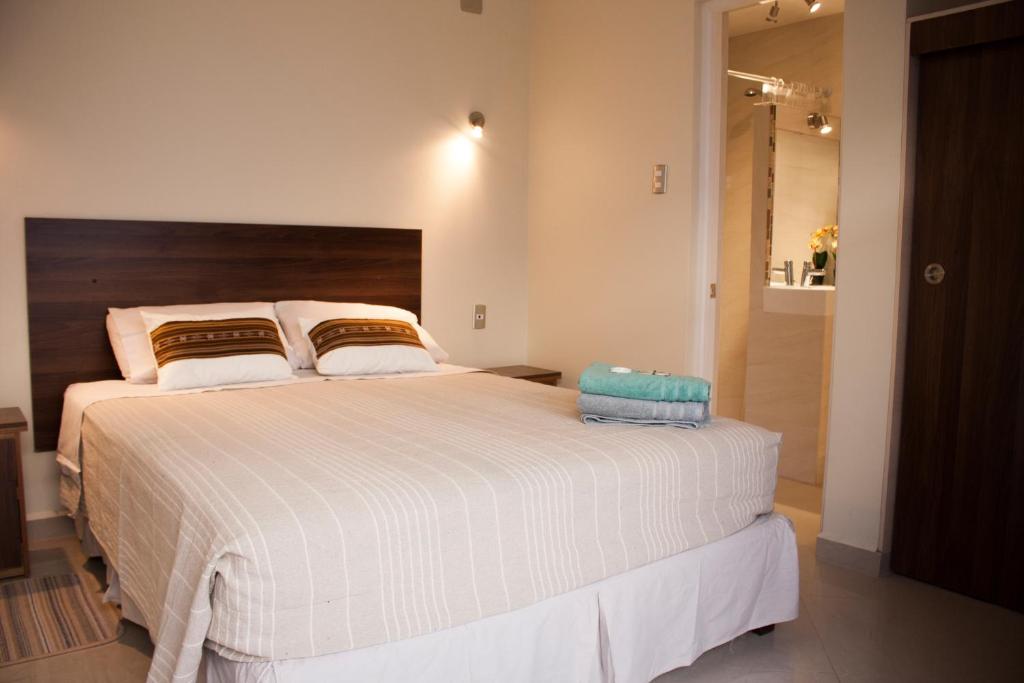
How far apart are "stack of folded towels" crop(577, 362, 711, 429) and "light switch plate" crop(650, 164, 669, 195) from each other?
1.63 metres

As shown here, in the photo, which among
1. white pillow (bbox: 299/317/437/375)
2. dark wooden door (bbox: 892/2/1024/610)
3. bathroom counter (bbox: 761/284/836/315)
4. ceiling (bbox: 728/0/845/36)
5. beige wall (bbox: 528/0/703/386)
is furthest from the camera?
ceiling (bbox: 728/0/845/36)

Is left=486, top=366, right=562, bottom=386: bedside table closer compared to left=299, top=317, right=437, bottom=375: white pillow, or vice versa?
left=299, top=317, right=437, bottom=375: white pillow

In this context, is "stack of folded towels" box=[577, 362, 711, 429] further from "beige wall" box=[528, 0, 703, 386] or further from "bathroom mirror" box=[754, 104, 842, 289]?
"bathroom mirror" box=[754, 104, 842, 289]

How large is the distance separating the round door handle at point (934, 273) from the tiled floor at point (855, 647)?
106cm

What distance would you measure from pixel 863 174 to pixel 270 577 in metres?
2.46

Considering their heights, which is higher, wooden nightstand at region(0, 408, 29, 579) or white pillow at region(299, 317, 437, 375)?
white pillow at region(299, 317, 437, 375)

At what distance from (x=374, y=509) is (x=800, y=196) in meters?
3.81

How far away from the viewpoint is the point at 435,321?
14.1 ft

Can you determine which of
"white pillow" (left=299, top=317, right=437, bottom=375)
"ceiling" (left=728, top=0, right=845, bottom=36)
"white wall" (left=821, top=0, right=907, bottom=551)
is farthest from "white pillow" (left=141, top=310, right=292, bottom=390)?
"ceiling" (left=728, top=0, right=845, bottom=36)

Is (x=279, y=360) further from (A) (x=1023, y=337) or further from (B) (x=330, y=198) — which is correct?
(A) (x=1023, y=337)

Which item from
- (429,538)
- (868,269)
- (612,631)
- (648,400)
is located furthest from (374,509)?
(868,269)

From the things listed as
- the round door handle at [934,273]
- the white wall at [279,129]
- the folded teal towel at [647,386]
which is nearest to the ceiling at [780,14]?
the white wall at [279,129]

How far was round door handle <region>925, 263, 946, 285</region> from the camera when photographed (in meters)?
2.79

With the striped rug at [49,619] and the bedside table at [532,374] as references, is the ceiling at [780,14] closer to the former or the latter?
the bedside table at [532,374]
